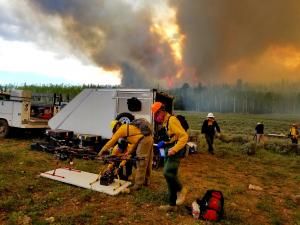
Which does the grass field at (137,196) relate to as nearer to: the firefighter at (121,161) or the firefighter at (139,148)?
the firefighter at (139,148)

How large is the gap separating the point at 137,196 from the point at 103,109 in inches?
222

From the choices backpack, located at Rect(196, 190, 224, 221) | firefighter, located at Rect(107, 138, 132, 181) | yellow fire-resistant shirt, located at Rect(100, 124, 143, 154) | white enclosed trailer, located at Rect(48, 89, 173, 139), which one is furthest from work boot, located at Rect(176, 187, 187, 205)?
white enclosed trailer, located at Rect(48, 89, 173, 139)

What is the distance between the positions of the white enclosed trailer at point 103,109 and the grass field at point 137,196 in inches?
65.7

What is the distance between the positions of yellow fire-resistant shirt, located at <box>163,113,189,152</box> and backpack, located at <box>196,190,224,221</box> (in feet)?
4.05

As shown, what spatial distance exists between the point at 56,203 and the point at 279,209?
16.5ft

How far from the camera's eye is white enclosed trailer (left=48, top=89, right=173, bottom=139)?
11.3m

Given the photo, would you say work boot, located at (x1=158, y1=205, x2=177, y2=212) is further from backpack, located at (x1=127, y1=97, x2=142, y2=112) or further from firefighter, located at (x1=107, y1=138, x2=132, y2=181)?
backpack, located at (x1=127, y1=97, x2=142, y2=112)

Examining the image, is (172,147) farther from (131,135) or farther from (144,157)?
(131,135)

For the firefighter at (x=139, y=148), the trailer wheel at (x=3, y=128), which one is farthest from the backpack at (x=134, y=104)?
the trailer wheel at (x=3, y=128)

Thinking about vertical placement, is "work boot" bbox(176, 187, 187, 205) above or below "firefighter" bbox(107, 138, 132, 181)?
below

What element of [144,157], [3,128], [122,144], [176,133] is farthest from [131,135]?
[3,128]

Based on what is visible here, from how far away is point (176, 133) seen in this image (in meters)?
6.02

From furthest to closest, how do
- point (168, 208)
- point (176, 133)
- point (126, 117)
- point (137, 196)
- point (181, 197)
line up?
point (126, 117)
point (137, 196)
point (181, 197)
point (168, 208)
point (176, 133)

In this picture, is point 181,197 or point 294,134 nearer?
point 181,197
